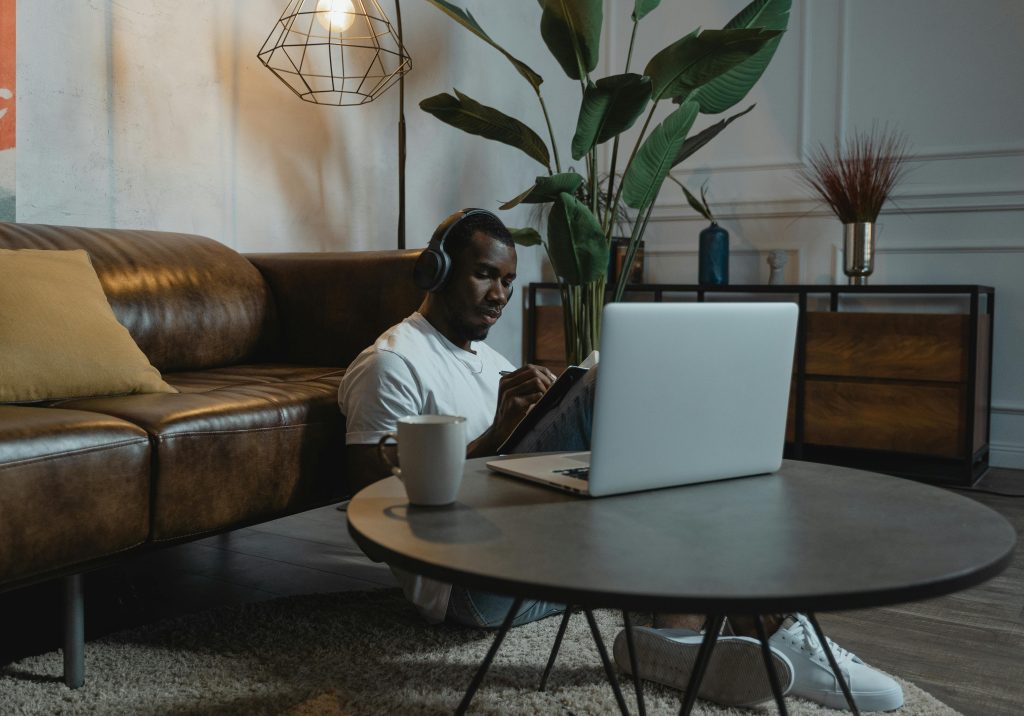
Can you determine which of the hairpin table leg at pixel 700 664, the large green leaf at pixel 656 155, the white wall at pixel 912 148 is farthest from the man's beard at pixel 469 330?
the white wall at pixel 912 148

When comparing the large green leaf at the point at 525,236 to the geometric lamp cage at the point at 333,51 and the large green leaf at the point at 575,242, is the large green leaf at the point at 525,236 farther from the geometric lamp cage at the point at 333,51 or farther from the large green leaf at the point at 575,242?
the geometric lamp cage at the point at 333,51

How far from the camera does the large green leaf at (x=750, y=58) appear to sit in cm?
307

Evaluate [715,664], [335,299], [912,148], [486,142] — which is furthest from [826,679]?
[486,142]

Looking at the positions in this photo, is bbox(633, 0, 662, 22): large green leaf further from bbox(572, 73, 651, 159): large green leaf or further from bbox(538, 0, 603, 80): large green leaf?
bbox(572, 73, 651, 159): large green leaf

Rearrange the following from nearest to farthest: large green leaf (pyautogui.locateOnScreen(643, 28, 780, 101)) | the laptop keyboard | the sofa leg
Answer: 1. the laptop keyboard
2. the sofa leg
3. large green leaf (pyautogui.locateOnScreen(643, 28, 780, 101))

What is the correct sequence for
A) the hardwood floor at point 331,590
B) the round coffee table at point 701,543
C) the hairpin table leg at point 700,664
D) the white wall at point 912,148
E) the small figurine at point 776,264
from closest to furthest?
the round coffee table at point 701,543 < the hairpin table leg at point 700,664 < the hardwood floor at point 331,590 < the white wall at point 912,148 < the small figurine at point 776,264

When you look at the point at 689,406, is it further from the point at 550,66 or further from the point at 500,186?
the point at 550,66

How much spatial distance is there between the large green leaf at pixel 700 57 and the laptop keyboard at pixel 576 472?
6.49 ft

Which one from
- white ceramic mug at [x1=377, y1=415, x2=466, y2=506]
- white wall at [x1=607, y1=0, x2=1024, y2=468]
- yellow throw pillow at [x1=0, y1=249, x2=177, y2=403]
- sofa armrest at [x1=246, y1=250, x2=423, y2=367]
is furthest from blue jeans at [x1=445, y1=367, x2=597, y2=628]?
white wall at [x1=607, y1=0, x2=1024, y2=468]

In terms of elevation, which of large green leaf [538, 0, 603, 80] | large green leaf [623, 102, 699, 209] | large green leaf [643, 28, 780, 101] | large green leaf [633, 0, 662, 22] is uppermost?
large green leaf [633, 0, 662, 22]

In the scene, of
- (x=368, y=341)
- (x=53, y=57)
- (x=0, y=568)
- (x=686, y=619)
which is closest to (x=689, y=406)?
(x=686, y=619)

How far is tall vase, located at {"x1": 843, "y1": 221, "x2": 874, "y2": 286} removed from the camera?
3471mm

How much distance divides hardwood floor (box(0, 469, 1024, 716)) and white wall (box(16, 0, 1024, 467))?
1.01 m

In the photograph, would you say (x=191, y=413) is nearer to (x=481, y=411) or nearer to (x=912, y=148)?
(x=481, y=411)
